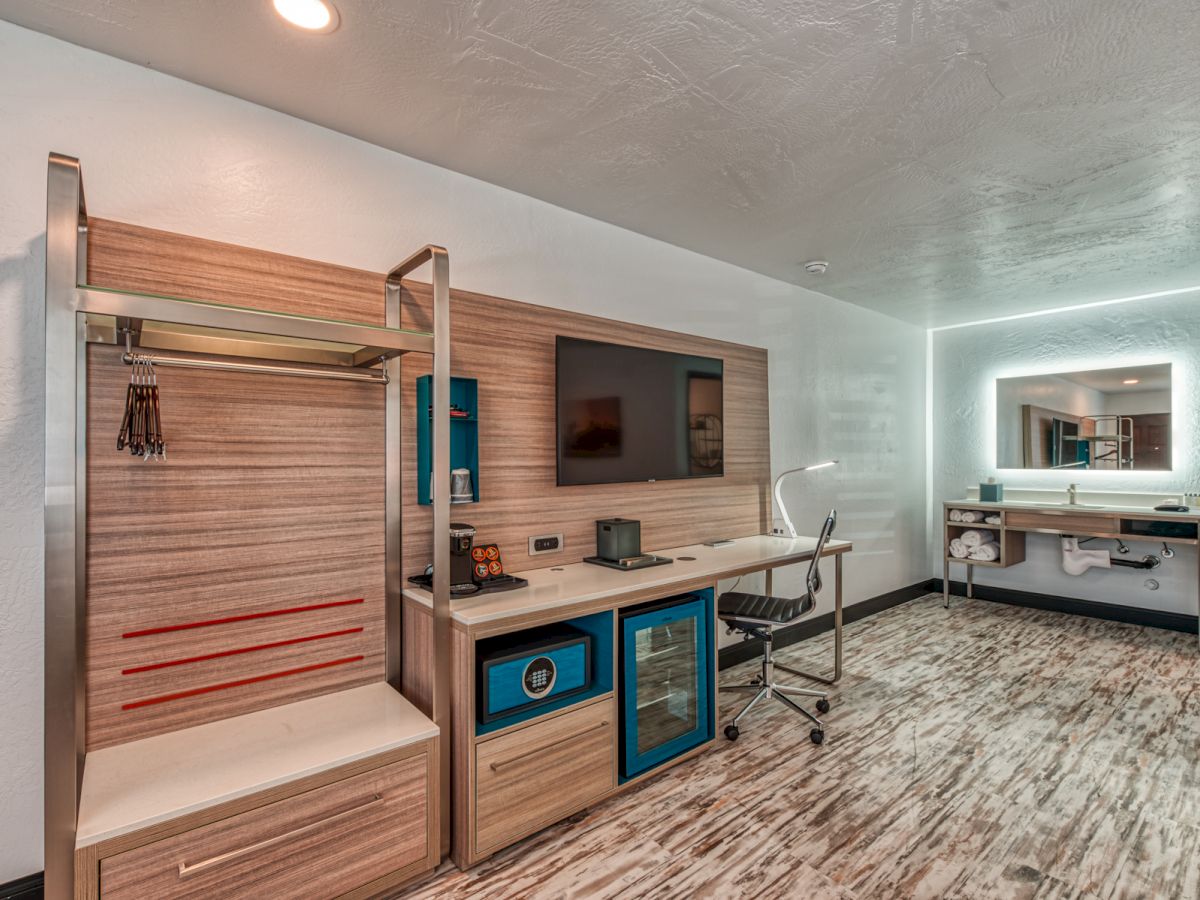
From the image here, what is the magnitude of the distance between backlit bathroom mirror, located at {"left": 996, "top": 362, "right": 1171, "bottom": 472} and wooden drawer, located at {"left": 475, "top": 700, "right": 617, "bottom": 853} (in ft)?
16.1

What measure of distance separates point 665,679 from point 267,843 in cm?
160

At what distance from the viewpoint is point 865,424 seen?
496 cm

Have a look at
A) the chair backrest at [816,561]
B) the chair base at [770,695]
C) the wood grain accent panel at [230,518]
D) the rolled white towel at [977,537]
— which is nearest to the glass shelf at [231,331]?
the wood grain accent panel at [230,518]

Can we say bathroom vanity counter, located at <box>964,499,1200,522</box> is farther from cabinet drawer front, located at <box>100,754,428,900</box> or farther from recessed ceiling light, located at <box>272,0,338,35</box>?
recessed ceiling light, located at <box>272,0,338,35</box>

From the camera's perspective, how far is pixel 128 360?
1.70 metres

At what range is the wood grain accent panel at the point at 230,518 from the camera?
1.84m

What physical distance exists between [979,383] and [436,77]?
551cm

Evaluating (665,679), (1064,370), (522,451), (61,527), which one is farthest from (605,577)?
(1064,370)

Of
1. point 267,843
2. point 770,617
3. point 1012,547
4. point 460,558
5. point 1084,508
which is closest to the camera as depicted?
Result: point 267,843

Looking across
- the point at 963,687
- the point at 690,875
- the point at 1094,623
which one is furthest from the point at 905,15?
the point at 1094,623

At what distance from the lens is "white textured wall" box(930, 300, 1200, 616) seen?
14.9 ft

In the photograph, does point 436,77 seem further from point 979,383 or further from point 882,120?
point 979,383

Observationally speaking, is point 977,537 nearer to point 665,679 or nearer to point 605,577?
point 665,679

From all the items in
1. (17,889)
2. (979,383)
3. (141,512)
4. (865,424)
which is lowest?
(17,889)
